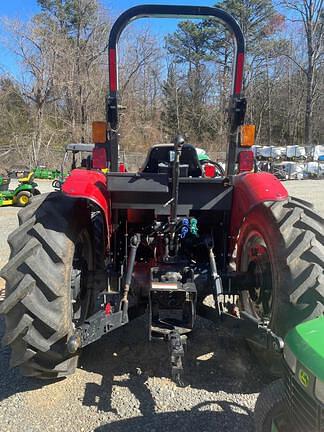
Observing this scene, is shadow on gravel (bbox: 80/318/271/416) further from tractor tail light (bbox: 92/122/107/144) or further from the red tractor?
tractor tail light (bbox: 92/122/107/144)

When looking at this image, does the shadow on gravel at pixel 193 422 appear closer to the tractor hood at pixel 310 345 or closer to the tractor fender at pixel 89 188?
the tractor hood at pixel 310 345

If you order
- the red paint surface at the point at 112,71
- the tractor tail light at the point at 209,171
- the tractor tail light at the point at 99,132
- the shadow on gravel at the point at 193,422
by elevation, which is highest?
the red paint surface at the point at 112,71

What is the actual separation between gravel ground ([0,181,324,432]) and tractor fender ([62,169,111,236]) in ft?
3.39

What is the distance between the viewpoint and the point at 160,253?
131 inches

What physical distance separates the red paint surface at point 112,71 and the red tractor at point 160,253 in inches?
0.5

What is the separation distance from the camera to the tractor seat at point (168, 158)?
3.84m

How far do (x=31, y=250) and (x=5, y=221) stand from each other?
797 cm

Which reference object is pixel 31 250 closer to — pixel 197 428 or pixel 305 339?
pixel 197 428

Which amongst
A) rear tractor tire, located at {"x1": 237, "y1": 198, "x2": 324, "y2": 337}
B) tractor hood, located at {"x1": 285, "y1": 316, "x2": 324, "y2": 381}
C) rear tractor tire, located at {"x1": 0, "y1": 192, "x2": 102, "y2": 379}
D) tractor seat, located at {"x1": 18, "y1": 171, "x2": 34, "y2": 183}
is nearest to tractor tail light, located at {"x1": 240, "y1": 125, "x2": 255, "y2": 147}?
rear tractor tire, located at {"x1": 237, "y1": 198, "x2": 324, "y2": 337}

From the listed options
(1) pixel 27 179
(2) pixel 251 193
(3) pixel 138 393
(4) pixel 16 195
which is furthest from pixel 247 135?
(1) pixel 27 179

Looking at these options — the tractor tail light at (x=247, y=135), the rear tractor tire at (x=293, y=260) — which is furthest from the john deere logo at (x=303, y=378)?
the tractor tail light at (x=247, y=135)

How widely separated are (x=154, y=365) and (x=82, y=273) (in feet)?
Answer: 2.91

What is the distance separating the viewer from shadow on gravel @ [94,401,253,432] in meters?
2.43

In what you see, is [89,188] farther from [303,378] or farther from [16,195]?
[16,195]
